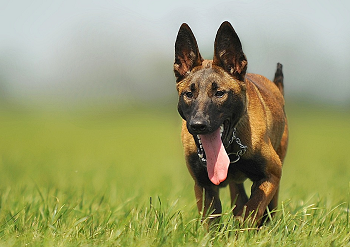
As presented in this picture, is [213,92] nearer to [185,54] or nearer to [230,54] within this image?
[230,54]

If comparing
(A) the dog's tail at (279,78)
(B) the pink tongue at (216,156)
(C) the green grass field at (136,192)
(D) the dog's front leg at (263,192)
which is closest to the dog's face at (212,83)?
(B) the pink tongue at (216,156)

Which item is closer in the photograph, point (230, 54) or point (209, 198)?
point (230, 54)

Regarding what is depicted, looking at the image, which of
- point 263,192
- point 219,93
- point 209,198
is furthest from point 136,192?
point 219,93

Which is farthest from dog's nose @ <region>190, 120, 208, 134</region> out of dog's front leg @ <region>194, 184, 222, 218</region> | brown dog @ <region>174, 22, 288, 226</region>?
dog's front leg @ <region>194, 184, 222, 218</region>

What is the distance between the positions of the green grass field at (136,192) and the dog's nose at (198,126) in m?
0.64

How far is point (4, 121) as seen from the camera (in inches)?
1160

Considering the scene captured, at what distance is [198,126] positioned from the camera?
177 inches

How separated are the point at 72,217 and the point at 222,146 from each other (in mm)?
1423

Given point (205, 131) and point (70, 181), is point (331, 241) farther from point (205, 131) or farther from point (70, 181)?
point (70, 181)

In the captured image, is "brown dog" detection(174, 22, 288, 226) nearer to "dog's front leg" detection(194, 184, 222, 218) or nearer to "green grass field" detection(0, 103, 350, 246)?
"dog's front leg" detection(194, 184, 222, 218)

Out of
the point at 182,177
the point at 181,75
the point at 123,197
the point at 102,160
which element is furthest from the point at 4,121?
the point at 181,75

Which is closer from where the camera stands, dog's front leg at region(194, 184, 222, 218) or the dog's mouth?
the dog's mouth

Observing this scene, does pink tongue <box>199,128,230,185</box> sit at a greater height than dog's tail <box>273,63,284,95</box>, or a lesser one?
lesser

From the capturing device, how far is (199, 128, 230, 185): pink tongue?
15.6 feet
